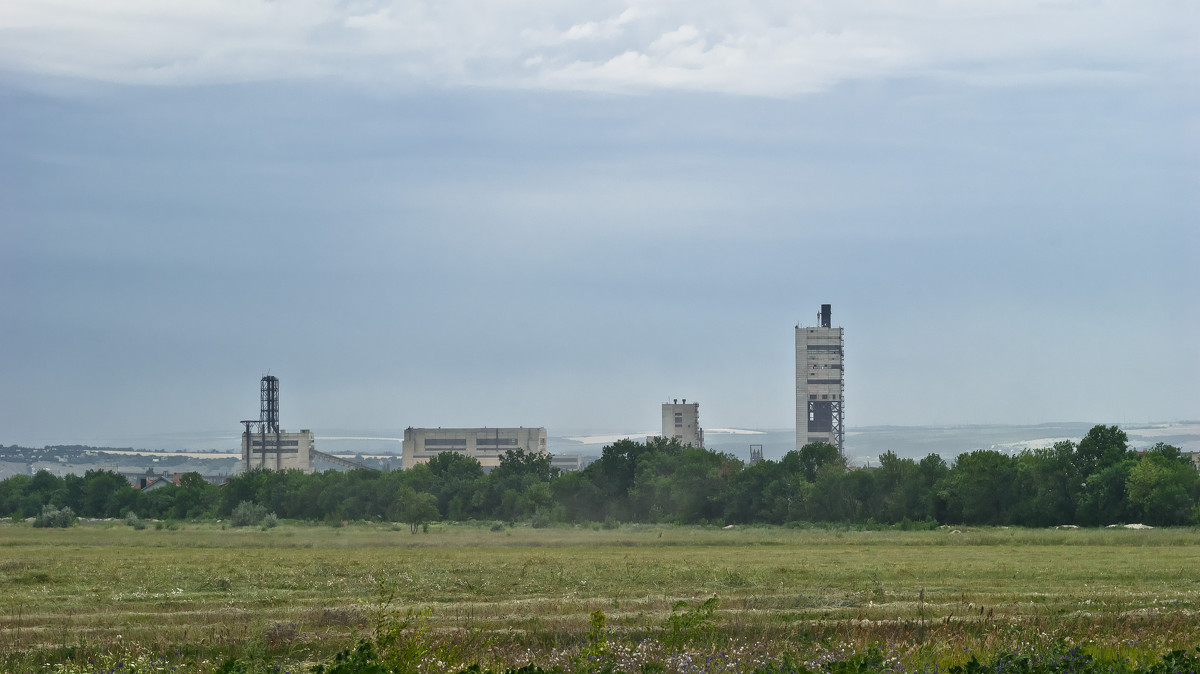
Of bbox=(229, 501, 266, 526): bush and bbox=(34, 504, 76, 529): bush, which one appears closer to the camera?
bbox=(34, 504, 76, 529): bush

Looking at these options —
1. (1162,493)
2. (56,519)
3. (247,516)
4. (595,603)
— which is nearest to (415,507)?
(247,516)

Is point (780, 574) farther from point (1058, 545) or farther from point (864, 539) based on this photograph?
point (864, 539)

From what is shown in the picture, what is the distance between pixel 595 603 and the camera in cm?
2903

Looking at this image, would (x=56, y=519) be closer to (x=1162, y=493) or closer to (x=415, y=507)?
(x=415, y=507)

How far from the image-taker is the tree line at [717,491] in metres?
101

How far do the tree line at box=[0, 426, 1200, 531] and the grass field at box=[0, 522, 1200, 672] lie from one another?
37.8 metres

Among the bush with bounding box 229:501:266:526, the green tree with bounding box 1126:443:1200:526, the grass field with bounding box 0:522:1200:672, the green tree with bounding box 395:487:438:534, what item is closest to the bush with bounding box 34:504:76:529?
the bush with bounding box 229:501:266:526

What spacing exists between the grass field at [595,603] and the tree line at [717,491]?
3781 centimetres

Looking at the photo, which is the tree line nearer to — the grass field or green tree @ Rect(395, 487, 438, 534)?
green tree @ Rect(395, 487, 438, 534)

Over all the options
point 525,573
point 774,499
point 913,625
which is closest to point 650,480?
A: point 774,499

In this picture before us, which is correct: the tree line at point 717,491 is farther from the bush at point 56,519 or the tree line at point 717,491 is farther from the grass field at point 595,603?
the grass field at point 595,603

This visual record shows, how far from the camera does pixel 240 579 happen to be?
132 ft

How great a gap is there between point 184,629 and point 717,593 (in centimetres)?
1491

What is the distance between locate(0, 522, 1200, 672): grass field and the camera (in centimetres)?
1997
